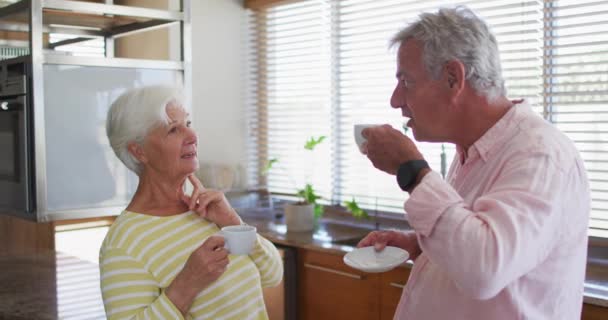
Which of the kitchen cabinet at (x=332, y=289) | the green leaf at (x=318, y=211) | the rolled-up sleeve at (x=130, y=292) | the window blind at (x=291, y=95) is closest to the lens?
the rolled-up sleeve at (x=130, y=292)

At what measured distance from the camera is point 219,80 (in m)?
4.53

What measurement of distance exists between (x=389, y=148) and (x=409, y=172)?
0.28 ft

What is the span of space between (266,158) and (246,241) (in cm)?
306

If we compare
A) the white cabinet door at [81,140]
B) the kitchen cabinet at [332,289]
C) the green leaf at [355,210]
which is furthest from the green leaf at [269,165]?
the white cabinet door at [81,140]

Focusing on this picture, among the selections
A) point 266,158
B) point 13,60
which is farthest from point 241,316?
point 266,158

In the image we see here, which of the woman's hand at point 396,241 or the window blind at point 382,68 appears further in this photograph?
the window blind at point 382,68

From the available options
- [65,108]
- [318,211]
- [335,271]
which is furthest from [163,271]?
[318,211]

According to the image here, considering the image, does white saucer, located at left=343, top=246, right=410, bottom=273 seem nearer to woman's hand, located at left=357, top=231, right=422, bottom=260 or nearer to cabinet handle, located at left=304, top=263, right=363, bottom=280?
woman's hand, located at left=357, top=231, right=422, bottom=260

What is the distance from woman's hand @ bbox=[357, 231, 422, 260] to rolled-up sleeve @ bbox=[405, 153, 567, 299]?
1.54 ft

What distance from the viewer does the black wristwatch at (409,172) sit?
129cm

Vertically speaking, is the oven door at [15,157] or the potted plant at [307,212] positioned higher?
the oven door at [15,157]

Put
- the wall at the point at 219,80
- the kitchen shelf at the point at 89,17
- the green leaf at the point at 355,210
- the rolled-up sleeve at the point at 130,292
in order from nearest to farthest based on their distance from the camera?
the rolled-up sleeve at the point at 130,292 → the kitchen shelf at the point at 89,17 → the green leaf at the point at 355,210 → the wall at the point at 219,80

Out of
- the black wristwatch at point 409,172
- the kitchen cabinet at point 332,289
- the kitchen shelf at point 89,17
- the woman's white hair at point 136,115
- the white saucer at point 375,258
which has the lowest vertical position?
the kitchen cabinet at point 332,289

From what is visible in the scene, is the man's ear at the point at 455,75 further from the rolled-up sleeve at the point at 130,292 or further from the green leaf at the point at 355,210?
the green leaf at the point at 355,210
